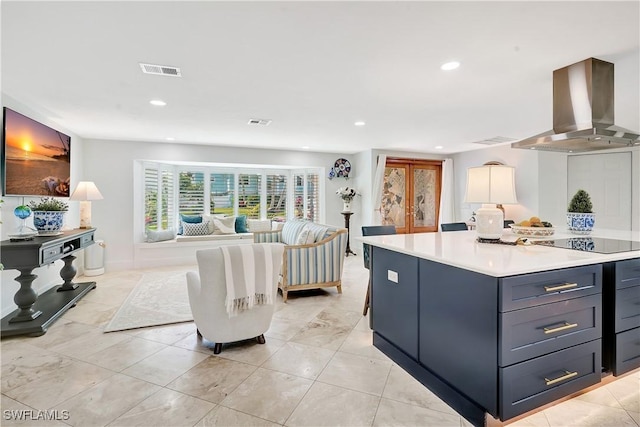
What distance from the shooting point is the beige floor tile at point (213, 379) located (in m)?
1.97

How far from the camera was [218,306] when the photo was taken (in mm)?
2410

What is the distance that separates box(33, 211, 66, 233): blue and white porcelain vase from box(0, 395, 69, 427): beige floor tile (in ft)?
6.58

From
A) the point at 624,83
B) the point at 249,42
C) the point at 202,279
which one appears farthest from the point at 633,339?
the point at 249,42

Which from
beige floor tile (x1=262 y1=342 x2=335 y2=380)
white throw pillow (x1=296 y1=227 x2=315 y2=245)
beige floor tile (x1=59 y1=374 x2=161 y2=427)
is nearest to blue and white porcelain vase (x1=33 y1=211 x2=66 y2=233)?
beige floor tile (x1=59 y1=374 x2=161 y2=427)

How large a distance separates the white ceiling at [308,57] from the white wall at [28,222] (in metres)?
0.13

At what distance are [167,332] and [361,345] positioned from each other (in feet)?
5.89

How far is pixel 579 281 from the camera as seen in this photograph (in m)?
1.76

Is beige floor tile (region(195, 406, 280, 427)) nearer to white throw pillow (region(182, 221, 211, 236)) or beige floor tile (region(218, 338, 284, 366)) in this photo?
beige floor tile (region(218, 338, 284, 366))

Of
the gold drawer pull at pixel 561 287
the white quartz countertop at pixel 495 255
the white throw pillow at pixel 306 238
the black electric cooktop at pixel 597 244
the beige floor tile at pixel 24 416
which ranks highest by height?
the black electric cooktop at pixel 597 244

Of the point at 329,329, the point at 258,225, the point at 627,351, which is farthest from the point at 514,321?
the point at 258,225

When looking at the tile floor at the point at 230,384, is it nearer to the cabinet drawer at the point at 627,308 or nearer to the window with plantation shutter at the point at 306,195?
the cabinet drawer at the point at 627,308

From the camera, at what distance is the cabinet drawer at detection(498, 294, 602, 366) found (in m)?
1.57

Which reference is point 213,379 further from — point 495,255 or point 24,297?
point 24,297

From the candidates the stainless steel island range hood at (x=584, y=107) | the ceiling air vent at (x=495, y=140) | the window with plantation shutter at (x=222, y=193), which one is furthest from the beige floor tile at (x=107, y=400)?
the ceiling air vent at (x=495, y=140)
